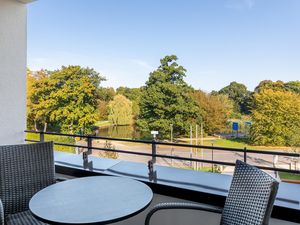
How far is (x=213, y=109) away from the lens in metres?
16.3

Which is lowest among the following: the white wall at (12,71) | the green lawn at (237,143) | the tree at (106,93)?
the green lawn at (237,143)

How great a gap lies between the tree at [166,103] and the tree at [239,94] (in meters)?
2.66

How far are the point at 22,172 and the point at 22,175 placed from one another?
0.07ft

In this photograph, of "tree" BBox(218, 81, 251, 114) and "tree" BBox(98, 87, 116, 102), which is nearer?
"tree" BBox(218, 81, 251, 114)

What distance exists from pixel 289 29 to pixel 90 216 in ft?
65.3

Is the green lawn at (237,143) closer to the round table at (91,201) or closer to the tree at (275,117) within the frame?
the tree at (275,117)

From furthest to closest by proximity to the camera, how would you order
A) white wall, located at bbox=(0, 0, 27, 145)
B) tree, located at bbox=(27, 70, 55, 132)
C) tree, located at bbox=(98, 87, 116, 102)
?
tree, located at bbox=(98, 87, 116, 102) < tree, located at bbox=(27, 70, 55, 132) < white wall, located at bbox=(0, 0, 27, 145)

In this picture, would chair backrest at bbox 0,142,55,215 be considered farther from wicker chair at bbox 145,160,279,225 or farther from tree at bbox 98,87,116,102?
Answer: tree at bbox 98,87,116,102

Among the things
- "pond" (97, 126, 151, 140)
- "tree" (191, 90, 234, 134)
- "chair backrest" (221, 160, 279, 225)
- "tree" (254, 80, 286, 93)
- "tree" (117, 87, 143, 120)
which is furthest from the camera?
"tree" (117, 87, 143, 120)

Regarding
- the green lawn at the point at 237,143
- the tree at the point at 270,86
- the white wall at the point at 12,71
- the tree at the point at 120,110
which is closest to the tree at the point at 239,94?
the tree at the point at 270,86

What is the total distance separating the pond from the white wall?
12.3m

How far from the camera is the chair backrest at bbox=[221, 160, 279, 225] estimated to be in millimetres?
883

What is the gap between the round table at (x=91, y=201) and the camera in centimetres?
106

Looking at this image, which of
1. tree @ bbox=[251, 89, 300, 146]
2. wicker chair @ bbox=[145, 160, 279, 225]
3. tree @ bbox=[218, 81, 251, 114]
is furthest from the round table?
tree @ bbox=[218, 81, 251, 114]
